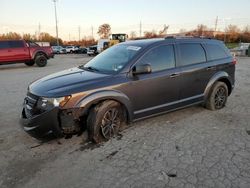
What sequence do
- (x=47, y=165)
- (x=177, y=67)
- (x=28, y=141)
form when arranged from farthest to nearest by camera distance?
1. (x=177, y=67)
2. (x=28, y=141)
3. (x=47, y=165)

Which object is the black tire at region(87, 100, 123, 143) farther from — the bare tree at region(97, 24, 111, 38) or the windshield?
the bare tree at region(97, 24, 111, 38)

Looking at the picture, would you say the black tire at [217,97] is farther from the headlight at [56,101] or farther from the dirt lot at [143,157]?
the headlight at [56,101]

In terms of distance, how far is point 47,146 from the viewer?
3844 mm

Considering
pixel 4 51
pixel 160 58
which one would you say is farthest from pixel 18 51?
pixel 160 58

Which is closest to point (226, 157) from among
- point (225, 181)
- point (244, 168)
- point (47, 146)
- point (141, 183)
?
point (244, 168)

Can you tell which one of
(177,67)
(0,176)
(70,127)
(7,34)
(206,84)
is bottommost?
(0,176)

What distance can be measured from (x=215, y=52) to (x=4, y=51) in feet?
45.3

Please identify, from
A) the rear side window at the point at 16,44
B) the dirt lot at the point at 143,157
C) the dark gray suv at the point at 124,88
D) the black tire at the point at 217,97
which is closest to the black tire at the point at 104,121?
the dark gray suv at the point at 124,88

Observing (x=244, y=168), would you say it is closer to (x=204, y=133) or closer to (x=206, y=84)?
(x=204, y=133)

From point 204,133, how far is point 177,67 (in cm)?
133

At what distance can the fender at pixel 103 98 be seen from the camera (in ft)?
11.9

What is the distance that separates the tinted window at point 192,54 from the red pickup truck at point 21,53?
13520mm

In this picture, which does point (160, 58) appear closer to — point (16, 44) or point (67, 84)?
point (67, 84)

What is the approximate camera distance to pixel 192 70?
475cm
